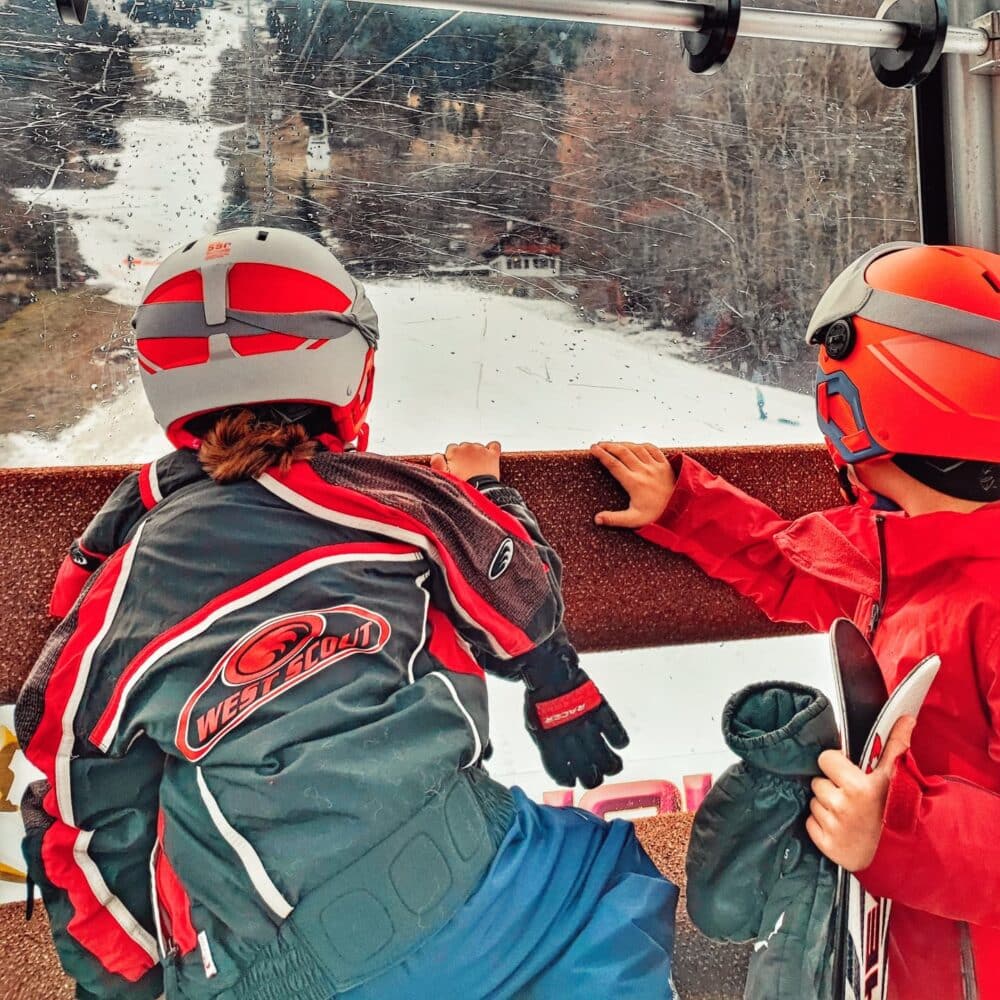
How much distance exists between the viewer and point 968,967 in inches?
34.3

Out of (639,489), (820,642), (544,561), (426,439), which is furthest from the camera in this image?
(820,642)

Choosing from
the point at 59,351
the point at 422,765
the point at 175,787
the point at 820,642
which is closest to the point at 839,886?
the point at 422,765

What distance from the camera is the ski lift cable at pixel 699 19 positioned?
3.44 feet

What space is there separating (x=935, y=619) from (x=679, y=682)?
2.35 ft

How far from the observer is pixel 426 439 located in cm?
142

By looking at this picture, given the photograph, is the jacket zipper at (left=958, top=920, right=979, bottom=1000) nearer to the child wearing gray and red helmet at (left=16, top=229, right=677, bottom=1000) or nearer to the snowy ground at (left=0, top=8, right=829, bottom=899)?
the child wearing gray and red helmet at (left=16, top=229, right=677, bottom=1000)

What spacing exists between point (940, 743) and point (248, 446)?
0.79m

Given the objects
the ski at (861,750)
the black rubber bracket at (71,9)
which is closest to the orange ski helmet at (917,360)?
the ski at (861,750)

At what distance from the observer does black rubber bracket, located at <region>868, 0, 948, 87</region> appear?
110 cm

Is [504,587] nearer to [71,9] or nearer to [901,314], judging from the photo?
[901,314]

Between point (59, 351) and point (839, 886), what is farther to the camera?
point (59, 351)

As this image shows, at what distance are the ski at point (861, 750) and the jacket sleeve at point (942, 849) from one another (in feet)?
0.13

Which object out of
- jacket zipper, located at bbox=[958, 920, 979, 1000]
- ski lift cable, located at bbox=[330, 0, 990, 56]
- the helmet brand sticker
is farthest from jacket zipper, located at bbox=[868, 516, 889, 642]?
the helmet brand sticker

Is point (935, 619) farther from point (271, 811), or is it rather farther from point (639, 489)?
point (271, 811)
